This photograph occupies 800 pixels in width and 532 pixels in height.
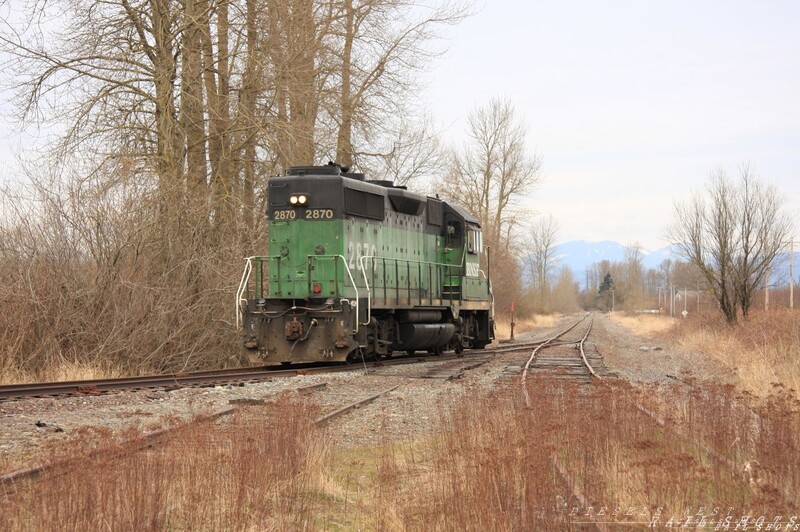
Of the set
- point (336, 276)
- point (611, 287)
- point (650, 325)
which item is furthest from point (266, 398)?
point (611, 287)

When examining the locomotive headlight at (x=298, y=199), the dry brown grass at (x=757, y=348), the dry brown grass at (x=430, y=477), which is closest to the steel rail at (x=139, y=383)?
the locomotive headlight at (x=298, y=199)

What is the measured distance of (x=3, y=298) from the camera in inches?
525

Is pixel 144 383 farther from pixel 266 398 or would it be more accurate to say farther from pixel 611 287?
pixel 611 287

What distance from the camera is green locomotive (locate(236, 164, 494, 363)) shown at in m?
15.2

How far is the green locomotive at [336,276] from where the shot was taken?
15156mm

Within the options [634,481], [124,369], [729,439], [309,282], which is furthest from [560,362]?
[634,481]

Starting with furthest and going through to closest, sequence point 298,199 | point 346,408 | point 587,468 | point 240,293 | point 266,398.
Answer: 1. point 298,199
2. point 240,293
3. point 266,398
4. point 346,408
5. point 587,468

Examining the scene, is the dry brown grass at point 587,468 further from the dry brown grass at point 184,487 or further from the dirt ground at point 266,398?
the dirt ground at point 266,398

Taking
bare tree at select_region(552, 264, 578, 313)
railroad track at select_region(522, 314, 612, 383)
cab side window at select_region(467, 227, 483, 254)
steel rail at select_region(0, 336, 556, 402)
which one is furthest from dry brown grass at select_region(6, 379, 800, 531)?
bare tree at select_region(552, 264, 578, 313)

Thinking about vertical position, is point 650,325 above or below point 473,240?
below

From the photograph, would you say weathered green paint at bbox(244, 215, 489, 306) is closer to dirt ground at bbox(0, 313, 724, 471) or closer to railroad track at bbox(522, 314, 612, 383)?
dirt ground at bbox(0, 313, 724, 471)

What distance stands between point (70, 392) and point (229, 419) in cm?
304

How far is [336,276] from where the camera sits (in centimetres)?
1526

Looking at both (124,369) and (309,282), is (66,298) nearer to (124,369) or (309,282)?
(124,369)
